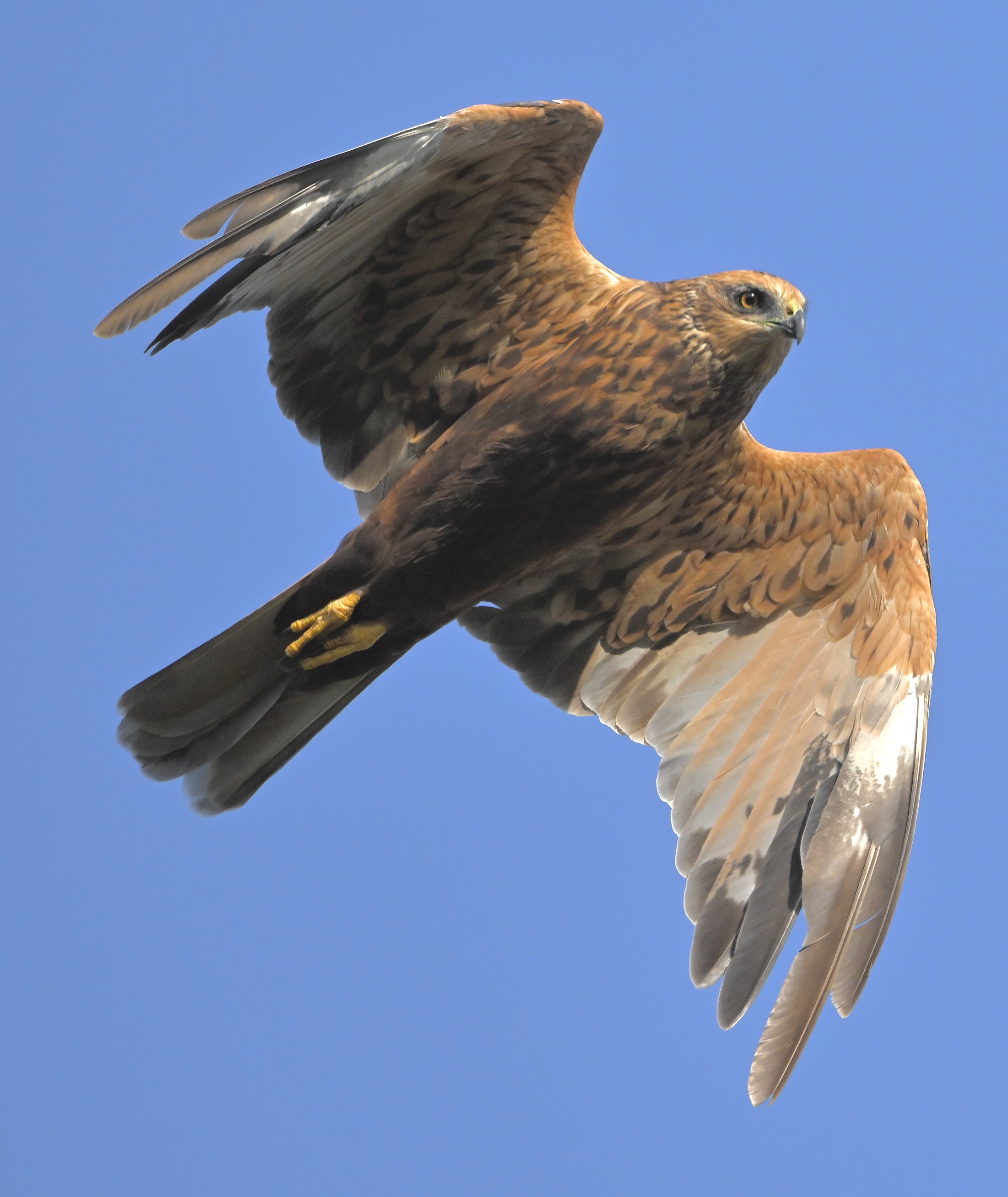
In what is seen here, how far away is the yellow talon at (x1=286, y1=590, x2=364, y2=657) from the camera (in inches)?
253

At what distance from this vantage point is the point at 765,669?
702 cm

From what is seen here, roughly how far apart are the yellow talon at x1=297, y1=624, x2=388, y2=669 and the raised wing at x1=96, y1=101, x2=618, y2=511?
0.53 meters

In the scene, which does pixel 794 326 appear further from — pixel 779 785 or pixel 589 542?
pixel 779 785

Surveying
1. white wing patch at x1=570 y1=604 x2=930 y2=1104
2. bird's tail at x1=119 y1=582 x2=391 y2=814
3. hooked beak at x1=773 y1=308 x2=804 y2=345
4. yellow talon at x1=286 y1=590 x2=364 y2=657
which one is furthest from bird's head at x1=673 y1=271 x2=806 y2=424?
bird's tail at x1=119 y1=582 x2=391 y2=814

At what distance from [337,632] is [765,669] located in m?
1.90

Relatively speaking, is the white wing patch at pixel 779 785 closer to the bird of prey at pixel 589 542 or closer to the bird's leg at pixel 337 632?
the bird of prey at pixel 589 542

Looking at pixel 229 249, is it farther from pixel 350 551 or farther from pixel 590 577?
pixel 590 577

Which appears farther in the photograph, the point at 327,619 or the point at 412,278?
the point at 327,619

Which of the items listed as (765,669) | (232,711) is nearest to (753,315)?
(765,669)

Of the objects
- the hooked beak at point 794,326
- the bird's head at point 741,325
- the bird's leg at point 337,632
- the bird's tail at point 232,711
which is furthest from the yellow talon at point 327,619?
the hooked beak at point 794,326

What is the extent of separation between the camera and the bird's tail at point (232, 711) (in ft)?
21.5

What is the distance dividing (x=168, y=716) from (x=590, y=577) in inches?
76.3

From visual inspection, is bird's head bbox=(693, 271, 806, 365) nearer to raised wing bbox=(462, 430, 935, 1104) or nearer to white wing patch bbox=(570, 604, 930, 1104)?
raised wing bbox=(462, 430, 935, 1104)

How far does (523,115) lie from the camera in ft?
19.0
